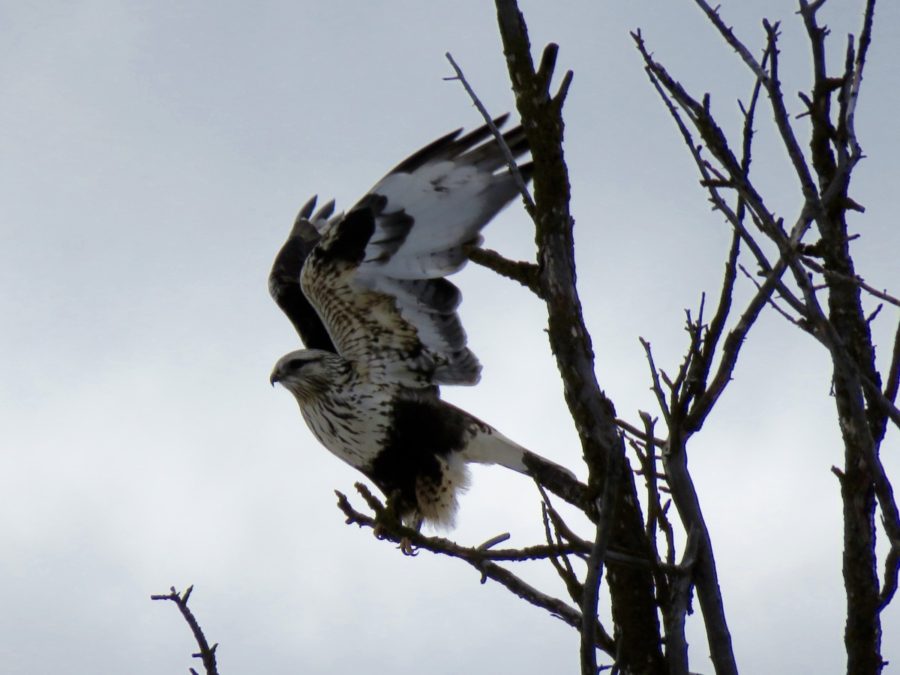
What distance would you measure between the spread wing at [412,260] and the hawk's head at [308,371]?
10 cm

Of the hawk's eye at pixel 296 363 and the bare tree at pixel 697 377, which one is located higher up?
the hawk's eye at pixel 296 363

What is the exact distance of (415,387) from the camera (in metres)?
6.45

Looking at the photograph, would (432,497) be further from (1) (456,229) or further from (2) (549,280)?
(2) (549,280)

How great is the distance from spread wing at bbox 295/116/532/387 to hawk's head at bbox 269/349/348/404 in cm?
10

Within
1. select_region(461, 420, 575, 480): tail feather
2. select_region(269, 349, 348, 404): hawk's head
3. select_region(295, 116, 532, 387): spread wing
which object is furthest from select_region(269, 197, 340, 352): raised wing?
select_region(461, 420, 575, 480): tail feather

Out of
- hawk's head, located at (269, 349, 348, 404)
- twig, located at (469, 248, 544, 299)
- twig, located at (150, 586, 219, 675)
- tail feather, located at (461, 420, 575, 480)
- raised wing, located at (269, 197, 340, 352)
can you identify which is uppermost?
raised wing, located at (269, 197, 340, 352)

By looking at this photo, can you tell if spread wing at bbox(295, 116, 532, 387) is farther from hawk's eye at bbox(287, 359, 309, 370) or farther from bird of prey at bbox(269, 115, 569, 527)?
hawk's eye at bbox(287, 359, 309, 370)

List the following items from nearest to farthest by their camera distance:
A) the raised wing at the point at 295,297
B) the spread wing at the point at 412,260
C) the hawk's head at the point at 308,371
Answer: the spread wing at the point at 412,260 < the hawk's head at the point at 308,371 < the raised wing at the point at 295,297

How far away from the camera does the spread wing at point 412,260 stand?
5926 mm

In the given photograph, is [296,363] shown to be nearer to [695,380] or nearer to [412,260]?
[412,260]

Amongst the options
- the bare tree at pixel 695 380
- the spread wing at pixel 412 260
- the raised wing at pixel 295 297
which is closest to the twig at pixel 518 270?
the bare tree at pixel 695 380

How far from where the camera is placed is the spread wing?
5.93 metres

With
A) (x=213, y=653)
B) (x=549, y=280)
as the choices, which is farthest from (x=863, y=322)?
(x=213, y=653)

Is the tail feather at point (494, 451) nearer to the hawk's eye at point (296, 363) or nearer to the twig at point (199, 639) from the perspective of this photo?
the hawk's eye at point (296, 363)
